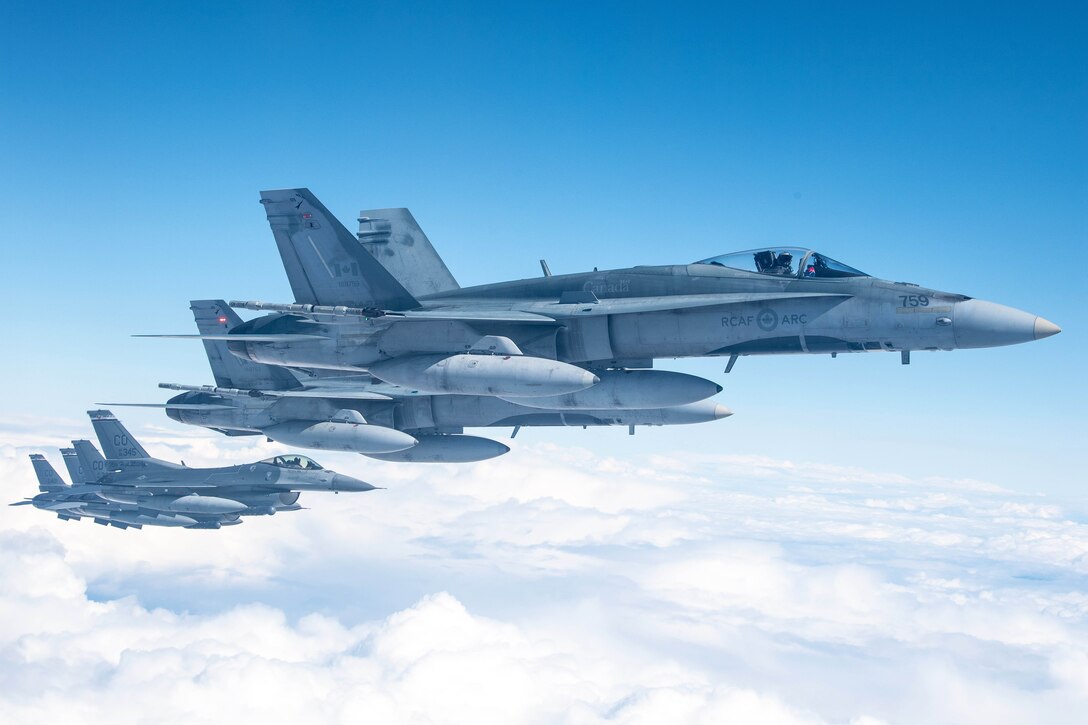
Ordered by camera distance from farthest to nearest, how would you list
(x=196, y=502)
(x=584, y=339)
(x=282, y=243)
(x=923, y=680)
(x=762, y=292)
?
(x=923, y=680) < (x=196, y=502) < (x=282, y=243) < (x=584, y=339) < (x=762, y=292)

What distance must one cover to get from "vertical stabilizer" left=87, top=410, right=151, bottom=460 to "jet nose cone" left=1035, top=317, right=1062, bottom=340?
4523 cm

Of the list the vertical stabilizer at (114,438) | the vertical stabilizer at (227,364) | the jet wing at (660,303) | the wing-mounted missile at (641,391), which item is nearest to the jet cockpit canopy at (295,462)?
the vertical stabilizer at (227,364)

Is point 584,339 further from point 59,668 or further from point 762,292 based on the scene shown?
point 59,668

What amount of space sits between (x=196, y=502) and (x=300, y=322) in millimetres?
25597

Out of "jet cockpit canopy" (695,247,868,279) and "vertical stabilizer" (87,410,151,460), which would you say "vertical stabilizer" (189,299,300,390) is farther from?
"jet cockpit canopy" (695,247,868,279)

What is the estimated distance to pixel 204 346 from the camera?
33.4 meters

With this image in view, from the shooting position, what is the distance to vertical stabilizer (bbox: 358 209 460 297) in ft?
89.0

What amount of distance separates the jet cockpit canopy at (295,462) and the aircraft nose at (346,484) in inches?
50.7

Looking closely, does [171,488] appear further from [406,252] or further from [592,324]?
[592,324]

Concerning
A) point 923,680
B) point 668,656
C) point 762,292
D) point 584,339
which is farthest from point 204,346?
point 923,680

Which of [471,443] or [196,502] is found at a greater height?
[471,443]

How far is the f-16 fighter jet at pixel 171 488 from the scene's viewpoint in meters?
39.7

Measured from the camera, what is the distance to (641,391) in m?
18.4

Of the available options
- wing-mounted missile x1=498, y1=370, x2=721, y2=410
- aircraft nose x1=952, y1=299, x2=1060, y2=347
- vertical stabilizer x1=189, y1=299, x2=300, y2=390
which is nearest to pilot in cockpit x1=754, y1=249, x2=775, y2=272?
wing-mounted missile x1=498, y1=370, x2=721, y2=410
